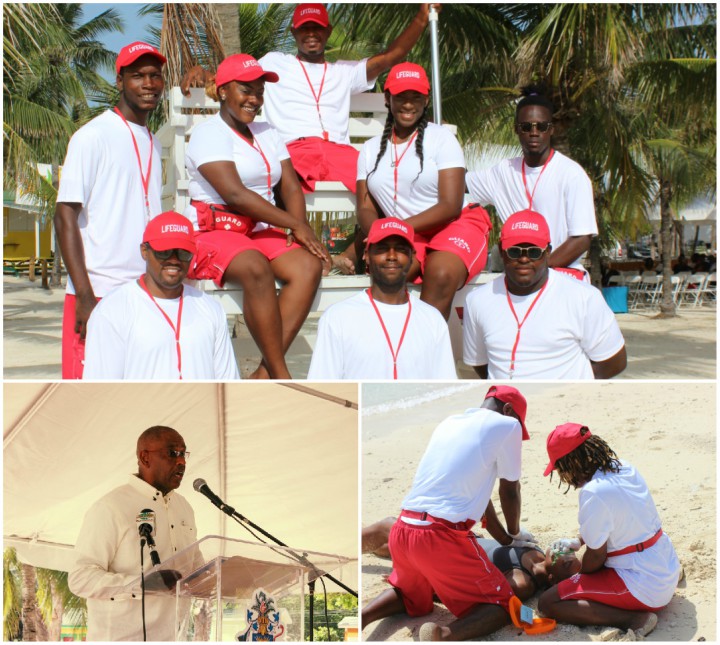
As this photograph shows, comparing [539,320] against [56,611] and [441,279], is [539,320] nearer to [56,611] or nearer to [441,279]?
[441,279]

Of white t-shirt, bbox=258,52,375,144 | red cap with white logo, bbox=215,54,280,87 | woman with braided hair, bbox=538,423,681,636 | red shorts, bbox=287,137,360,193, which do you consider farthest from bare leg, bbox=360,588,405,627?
white t-shirt, bbox=258,52,375,144

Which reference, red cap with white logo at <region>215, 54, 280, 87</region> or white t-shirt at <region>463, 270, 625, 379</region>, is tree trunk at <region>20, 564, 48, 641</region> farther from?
red cap with white logo at <region>215, 54, 280, 87</region>

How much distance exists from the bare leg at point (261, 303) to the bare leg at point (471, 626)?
1.57 m

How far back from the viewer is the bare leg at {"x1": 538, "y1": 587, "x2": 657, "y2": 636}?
3.78 metres

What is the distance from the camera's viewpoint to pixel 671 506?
13.5 feet

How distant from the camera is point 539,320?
14.5 ft

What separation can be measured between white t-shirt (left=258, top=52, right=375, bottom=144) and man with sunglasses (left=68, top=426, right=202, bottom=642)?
3.12 meters

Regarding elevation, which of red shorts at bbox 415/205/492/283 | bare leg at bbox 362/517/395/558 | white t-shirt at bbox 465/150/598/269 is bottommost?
bare leg at bbox 362/517/395/558

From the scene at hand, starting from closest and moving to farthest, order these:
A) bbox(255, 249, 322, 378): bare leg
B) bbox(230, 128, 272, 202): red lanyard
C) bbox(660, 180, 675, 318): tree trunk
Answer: bbox(255, 249, 322, 378): bare leg → bbox(230, 128, 272, 202): red lanyard → bbox(660, 180, 675, 318): tree trunk

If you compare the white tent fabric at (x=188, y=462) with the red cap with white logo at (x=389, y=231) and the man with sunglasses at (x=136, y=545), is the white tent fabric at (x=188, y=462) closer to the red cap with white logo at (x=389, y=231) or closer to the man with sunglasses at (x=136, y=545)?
the man with sunglasses at (x=136, y=545)

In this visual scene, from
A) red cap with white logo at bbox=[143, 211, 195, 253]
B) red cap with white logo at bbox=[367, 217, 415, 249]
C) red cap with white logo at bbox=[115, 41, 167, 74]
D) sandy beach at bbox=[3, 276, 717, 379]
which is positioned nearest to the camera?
red cap with white logo at bbox=[143, 211, 195, 253]

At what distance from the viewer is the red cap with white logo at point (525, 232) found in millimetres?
4406

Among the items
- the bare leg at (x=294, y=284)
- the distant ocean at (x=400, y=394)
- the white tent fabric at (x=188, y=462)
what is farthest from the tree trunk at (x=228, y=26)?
the white tent fabric at (x=188, y=462)

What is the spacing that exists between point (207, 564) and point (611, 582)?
1.70 m
